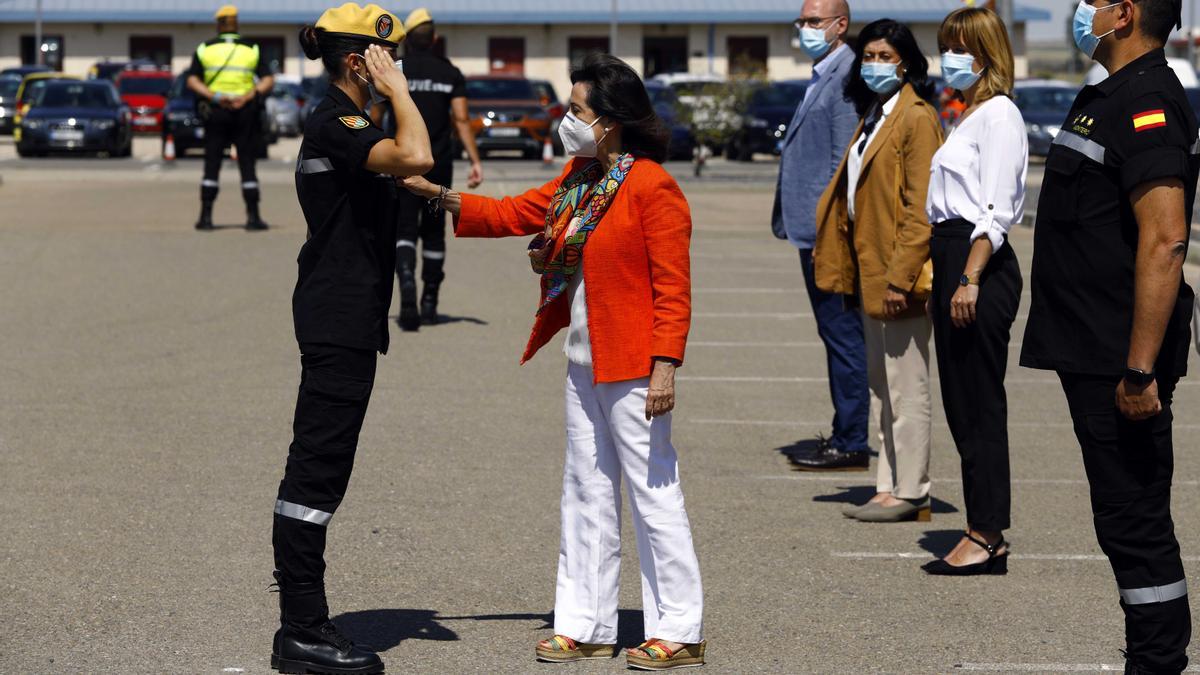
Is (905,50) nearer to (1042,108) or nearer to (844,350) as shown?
(844,350)

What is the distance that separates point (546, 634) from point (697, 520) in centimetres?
169

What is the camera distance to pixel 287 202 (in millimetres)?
22250

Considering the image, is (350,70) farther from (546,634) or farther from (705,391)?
(705,391)

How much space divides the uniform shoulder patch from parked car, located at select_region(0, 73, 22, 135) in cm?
3846

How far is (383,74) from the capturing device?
493 cm

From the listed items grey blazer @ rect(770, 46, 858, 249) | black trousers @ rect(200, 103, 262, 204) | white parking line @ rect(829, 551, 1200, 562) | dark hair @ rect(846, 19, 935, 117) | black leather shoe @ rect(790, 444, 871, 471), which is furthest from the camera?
black trousers @ rect(200, 103, 262, 204)

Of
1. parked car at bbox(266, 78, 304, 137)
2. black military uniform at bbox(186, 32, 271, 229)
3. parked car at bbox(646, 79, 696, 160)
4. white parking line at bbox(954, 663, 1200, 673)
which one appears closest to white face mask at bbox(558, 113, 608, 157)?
white parking line at bbox(954, 663, 1200, 673)

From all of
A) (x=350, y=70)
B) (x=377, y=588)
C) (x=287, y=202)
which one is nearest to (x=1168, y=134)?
(x=350, y=70)

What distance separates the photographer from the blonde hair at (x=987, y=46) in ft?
20.5

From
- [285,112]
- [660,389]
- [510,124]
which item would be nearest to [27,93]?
[285,112]

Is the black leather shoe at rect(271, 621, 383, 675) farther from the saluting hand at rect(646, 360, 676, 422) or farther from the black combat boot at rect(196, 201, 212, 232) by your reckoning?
the black combat boot at rect(196, 201, 212, 232)

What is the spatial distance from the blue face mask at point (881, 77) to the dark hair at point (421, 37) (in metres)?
5.08

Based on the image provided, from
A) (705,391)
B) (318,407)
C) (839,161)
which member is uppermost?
(839,161)

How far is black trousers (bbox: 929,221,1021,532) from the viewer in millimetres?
6270
